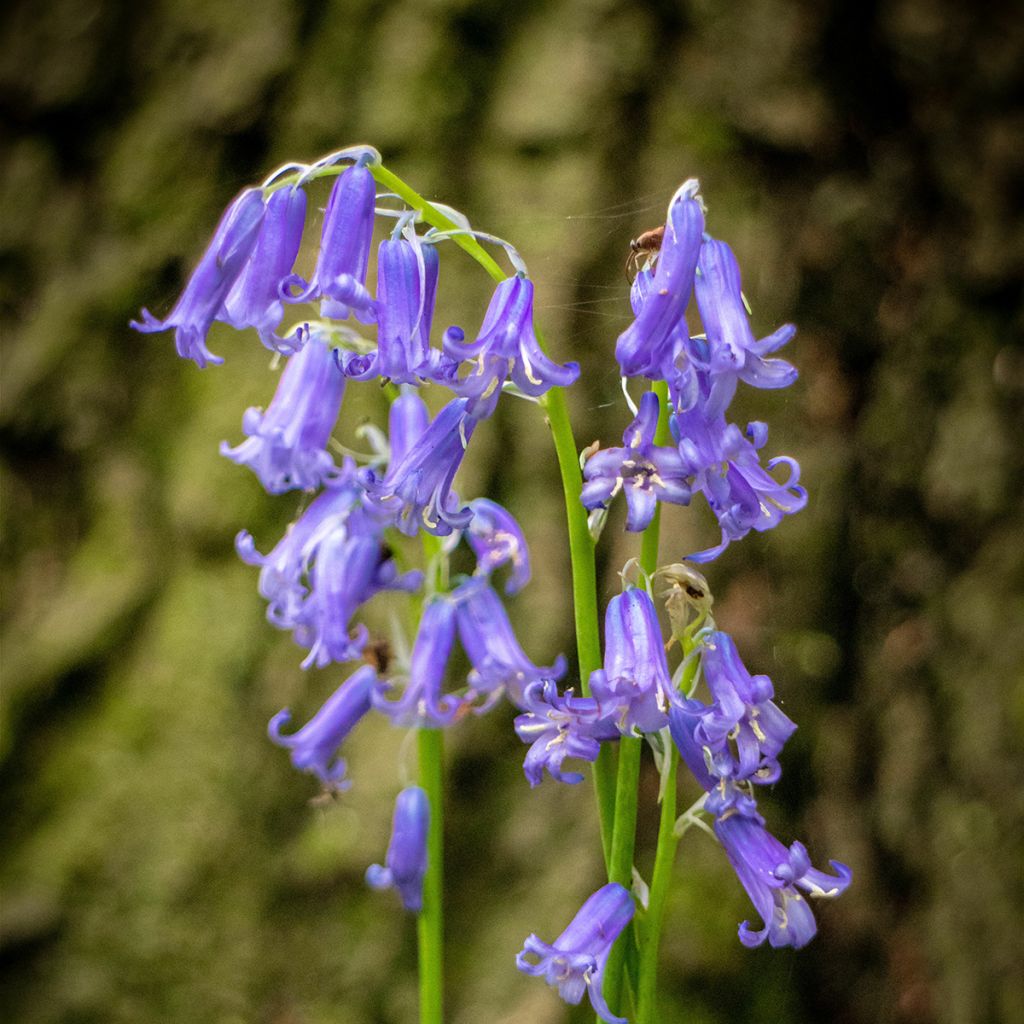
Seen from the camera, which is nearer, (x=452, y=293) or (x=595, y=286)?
(x=595, y=286)

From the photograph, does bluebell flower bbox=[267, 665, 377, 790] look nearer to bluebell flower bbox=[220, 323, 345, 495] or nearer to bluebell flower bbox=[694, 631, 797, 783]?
bluebell flower bbox=[220, 323, 345, 495]

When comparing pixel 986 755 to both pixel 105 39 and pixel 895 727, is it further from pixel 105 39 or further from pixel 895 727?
pixel 105 39

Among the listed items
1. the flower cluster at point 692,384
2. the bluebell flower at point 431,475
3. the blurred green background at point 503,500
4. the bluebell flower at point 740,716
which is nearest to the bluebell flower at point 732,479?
the flower cluster at point 692,384

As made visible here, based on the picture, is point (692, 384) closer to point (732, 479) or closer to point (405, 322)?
point (732, 479)

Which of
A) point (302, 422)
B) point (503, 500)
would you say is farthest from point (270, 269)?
point (503, 500)

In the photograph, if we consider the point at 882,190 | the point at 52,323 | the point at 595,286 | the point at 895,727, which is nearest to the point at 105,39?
the point at 52,323

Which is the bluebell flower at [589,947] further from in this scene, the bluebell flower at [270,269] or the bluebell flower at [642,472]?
the bluebell flower at [270,269]
